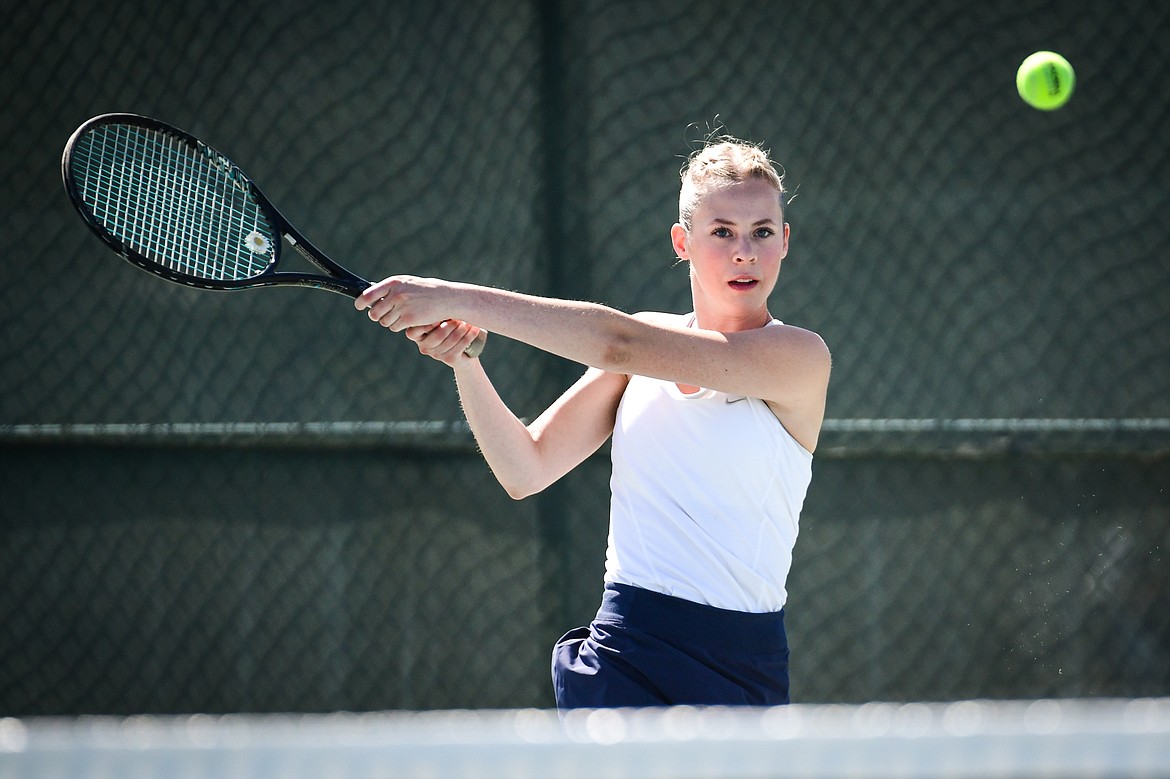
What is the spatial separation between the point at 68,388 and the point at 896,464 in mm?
2024

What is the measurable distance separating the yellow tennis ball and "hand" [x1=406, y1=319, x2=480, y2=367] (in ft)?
5.52

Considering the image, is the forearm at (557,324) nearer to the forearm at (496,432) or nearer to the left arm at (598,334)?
the left arm at (598,334)

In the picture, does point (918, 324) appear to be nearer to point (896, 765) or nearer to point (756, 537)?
point (756, 537)

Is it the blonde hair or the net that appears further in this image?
the blonde hair

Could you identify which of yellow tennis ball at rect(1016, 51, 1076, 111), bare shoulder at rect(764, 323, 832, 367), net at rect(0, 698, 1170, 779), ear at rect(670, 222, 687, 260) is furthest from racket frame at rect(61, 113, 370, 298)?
yellow tennis ball at rect(1016, 51, 1076, 111)

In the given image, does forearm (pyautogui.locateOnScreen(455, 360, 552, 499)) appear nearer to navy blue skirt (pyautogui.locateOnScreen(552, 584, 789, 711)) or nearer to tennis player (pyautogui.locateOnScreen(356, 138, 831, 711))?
tennis player (pyautogui.locateOnScreen(356, 138, 831, 711))

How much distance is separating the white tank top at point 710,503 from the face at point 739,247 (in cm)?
16

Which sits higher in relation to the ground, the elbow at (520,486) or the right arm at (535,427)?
the right arm at (535,427)

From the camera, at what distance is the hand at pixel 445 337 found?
2143 millimetres

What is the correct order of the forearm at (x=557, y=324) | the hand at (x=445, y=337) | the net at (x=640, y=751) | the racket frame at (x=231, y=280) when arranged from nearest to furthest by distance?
1. the net at (x=640, y=751)
2. the forearm at (x=557, y=324)
3. the hand at (x=445, y=337)
4. the racket frame at (x=231, y=280)

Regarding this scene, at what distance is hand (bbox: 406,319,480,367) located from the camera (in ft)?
7.03

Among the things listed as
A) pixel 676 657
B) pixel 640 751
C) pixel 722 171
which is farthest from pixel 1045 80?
pixel 640 751

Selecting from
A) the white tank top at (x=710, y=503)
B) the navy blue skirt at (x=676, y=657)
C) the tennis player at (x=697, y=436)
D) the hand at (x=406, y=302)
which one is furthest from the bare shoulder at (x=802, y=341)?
the hand at (x=406, y=302)

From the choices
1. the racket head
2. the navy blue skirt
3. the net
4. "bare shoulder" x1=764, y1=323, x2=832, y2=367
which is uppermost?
the racket head
